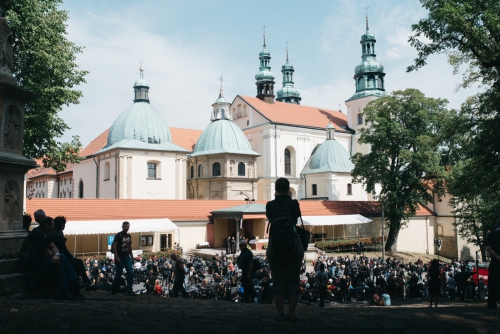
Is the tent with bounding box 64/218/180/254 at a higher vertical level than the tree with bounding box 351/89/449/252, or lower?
lower

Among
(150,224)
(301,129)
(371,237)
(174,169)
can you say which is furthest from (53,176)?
(371,237)

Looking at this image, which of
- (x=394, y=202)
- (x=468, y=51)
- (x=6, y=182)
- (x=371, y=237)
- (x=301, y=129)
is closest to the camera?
(x=6, y=182)

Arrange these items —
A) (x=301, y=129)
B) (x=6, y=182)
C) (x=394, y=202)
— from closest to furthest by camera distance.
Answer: (x=6, y=182) < (x=394, y=202) < (x=301, y=129)

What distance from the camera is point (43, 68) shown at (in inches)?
714

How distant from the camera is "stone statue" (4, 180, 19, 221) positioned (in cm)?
641

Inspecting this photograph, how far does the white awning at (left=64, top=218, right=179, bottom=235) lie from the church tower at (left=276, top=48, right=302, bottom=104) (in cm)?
4846

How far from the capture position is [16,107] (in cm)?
680

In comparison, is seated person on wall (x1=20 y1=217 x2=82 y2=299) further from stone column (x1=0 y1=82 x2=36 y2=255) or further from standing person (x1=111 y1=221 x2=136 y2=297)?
standing person (x1=111 y1=221 x2=136 y2=297)

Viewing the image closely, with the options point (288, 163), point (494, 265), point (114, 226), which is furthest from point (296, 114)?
point (494, 265)

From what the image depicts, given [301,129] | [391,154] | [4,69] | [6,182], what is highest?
[301,129]

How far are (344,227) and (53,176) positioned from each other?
41626 millimetres

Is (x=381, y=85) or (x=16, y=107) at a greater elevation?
(x=381, y=85)

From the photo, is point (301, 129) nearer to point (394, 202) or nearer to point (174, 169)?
point (174, 169)

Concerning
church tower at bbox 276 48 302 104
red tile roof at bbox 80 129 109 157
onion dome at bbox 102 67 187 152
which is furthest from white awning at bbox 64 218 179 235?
church tower at bbox 276 48 302 104
